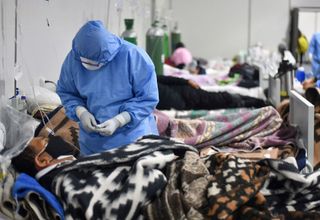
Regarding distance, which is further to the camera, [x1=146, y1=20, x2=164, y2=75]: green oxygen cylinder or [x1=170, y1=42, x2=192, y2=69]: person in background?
Answer: [x1=170, y1=42, x2=192, y2=69]: person in background

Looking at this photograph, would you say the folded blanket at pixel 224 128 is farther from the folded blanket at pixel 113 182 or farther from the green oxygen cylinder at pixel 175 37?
the green oxygen cylinder at pixel 175 37

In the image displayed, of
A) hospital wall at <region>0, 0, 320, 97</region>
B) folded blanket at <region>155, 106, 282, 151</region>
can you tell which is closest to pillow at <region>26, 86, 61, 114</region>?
hospital wall at <region>0, 0, 320, 97</region>

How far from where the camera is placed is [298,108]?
2.23 m

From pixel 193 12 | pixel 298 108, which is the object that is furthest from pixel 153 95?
pixel 193 12

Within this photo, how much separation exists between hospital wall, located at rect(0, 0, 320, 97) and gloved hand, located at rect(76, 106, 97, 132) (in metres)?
0.26

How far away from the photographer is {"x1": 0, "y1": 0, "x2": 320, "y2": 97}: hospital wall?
1780 mm

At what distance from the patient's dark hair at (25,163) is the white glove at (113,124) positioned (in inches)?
14.4

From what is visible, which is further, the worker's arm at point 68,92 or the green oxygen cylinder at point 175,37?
the green oxygen cylinder at point 175,37

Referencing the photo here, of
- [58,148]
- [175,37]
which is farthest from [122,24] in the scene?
[175,37]

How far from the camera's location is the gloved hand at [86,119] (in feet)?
5.58

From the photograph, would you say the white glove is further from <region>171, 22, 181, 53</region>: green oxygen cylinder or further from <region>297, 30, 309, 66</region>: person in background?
<region>171, 22, 181, 53</region>: green oxygen cylinder

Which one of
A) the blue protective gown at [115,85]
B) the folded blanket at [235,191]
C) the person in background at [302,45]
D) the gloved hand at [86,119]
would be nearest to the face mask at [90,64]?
the blue protective gown at [115,85]

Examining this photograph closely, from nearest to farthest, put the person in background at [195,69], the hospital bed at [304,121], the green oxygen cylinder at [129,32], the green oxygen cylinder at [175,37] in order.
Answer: the hospital bed at [304,121] < the green oxygen cylinder at [129,32] < the person in background at [195,69] < the green oxygen cylinder at [175,37]

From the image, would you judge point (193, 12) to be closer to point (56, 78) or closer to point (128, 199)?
point (56, 78)
